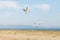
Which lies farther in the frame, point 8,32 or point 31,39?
point 8,32

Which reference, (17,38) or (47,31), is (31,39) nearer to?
(17,38)

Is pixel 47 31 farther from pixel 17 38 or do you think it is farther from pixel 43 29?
pixel 17 38

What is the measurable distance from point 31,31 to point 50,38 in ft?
3.76

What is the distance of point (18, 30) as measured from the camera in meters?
7.07

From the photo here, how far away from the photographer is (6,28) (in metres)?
6.88

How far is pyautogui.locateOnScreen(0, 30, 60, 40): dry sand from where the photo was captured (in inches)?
239

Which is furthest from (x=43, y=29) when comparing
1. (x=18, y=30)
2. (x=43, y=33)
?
(x=18, y=30)

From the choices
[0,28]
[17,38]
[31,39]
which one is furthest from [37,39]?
[0,28]

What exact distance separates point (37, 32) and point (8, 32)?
108 cm

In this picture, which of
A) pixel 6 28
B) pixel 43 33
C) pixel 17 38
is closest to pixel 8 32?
pixel 6 28

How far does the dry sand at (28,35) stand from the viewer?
19.9 feet

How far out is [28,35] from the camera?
6516 millimetres

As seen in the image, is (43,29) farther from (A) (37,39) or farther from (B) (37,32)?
(A) (37,39)

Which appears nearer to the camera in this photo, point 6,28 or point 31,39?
point 31,39
